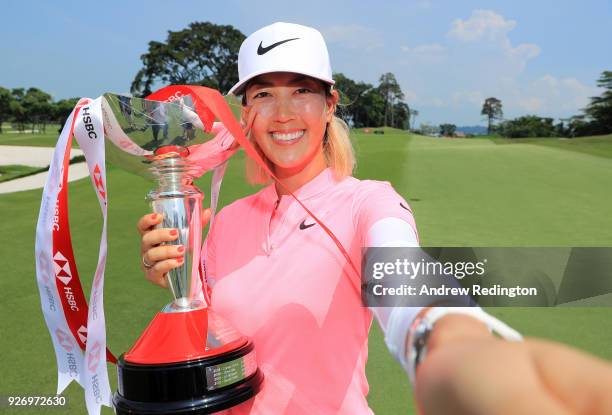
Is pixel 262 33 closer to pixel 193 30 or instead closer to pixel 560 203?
pixel 560 203

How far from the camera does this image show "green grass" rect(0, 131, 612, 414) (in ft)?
9.46

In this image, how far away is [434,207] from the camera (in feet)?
22.0

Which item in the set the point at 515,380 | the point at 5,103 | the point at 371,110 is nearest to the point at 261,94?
the point at 515,380

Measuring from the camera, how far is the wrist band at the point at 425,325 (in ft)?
1.77

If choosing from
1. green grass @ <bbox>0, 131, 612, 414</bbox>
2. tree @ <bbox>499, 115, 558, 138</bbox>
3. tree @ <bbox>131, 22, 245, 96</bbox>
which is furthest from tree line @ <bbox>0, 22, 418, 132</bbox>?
green grass @ <bbox>0, 131, 612, 414</bbox>

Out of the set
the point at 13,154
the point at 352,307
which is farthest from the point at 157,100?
the point at 13,154

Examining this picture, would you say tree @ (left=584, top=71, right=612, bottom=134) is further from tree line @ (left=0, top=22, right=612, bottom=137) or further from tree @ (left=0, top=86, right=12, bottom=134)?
tree @ (left=0, top=86, right=12, bottom=134)

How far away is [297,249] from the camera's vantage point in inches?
46.0

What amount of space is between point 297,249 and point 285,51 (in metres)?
0.42

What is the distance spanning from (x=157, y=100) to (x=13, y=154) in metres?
23.0

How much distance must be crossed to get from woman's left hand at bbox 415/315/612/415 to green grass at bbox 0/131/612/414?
1.42 meters

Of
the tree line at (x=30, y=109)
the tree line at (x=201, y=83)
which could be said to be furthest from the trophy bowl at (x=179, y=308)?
the tree line at (x=30, y=109)

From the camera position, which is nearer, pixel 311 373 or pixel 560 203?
pixel 311 373

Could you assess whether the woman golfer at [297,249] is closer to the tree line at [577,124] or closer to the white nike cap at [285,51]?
the white nike cap at [285,51]
